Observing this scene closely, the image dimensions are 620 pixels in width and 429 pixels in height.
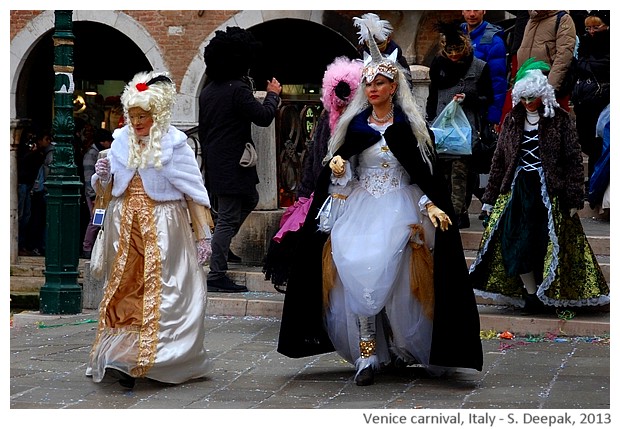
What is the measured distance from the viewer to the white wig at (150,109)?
7883 mm

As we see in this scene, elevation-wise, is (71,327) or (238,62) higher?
(238,62)

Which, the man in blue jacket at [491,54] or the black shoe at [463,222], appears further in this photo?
the black shoe at [463,222]

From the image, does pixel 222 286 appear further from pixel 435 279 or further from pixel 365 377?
pixel 435 279

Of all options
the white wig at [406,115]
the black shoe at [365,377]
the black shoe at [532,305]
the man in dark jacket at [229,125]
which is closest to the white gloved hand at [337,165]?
the white wig at [406,115]

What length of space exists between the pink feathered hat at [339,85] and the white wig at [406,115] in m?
1.31

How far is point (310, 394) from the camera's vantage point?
7.56 meters

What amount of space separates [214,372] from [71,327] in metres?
2.62

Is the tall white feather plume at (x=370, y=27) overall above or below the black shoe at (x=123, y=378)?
above

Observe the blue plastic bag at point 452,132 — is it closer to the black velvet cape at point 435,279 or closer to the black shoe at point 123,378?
the black velvet cape at point 435,279

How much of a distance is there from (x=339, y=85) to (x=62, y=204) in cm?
329

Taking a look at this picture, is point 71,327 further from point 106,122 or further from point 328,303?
point 106,122

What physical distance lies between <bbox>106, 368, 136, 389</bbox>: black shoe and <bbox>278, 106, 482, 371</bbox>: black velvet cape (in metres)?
0.96
